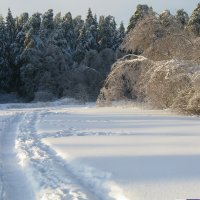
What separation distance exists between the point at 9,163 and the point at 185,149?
387 cm

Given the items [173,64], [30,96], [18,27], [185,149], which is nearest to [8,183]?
[185,149]

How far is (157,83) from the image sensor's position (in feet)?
69.2

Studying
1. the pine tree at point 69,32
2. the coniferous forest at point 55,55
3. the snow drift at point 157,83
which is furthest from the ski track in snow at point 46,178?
the pine tree at point 69,32

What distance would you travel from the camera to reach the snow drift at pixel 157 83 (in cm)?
1986

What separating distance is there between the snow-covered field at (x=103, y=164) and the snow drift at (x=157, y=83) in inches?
195

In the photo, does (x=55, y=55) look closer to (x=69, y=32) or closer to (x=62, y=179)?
Result: (x=69, y=32)

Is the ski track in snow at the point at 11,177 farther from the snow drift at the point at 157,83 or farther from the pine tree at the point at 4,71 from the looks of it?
the pine tree at the point at 4,71

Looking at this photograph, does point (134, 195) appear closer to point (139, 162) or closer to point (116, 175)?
point (116, 175)

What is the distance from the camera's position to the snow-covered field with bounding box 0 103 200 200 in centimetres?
704

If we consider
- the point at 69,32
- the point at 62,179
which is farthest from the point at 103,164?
the point at 69,32

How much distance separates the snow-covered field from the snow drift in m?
4.94

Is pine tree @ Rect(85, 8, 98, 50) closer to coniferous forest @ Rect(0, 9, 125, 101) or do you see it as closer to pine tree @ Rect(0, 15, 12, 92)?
coniferous forest @ Rect(0, 9, 125, 101)

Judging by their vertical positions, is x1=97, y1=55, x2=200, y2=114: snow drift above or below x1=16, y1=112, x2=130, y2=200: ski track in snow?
above

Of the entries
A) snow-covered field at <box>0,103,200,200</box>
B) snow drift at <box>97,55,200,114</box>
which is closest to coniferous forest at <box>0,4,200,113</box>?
snow drift at <box>97,55,200,114</box>
